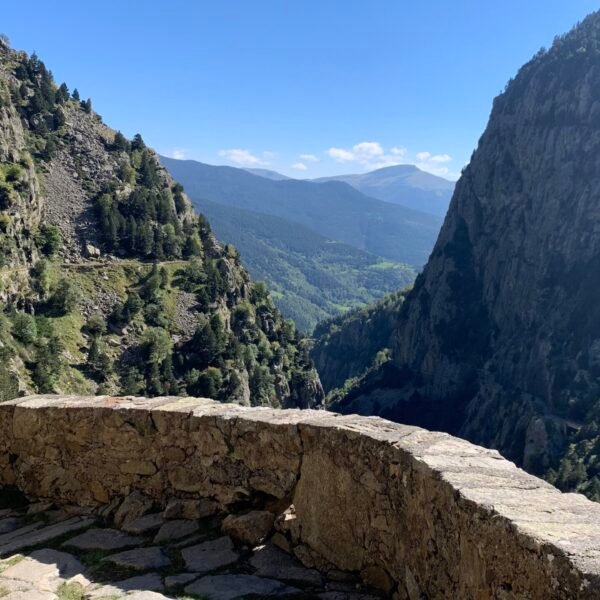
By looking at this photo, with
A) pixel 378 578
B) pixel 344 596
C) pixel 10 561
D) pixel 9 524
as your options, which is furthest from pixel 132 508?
pixel 378 578

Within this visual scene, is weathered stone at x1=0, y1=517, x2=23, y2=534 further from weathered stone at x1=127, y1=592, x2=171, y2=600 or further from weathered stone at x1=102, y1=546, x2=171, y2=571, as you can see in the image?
weathered stone at x1=127, y1=592, x2=171, y2=600

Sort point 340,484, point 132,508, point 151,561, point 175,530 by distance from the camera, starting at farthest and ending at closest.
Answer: point 132,508 < point 175,530 < point 151,561 < point 340,484

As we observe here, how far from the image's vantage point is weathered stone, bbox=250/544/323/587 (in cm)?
613

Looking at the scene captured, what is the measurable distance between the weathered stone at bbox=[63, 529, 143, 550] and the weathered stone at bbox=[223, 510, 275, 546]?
1.20 m

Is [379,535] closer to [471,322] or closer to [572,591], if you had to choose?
[572,591]

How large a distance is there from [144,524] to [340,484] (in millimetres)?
2872

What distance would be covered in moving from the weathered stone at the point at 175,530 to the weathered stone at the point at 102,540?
0.26 metres

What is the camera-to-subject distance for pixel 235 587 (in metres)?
5.93

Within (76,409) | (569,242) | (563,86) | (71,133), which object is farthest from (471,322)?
(76,409)

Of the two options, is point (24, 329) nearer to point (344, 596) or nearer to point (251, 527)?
point (251, 527)

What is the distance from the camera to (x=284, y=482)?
7250mm

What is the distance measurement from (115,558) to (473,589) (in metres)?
4.22

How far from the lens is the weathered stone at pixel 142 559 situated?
257 inches

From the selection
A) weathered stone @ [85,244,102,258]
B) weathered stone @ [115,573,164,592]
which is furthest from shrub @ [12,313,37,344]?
weathered stone @ [115,573,164,592]
